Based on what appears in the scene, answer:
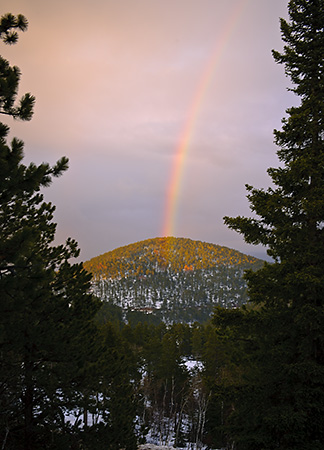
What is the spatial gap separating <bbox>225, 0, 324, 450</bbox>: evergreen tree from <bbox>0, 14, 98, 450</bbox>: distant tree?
4.51 metres

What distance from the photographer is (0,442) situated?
6.51 meters

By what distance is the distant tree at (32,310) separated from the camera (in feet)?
13.0

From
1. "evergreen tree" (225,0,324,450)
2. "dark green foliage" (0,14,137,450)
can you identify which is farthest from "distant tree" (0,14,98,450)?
"evergreen tree" (225,0,324,450)

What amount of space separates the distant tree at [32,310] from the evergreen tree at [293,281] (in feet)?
14.8

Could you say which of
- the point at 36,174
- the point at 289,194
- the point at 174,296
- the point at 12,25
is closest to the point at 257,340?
the point at 289,194

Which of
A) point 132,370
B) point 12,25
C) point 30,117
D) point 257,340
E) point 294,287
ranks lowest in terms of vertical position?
point 132,370

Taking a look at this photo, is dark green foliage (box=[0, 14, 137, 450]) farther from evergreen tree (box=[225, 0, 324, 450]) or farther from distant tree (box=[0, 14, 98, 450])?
evergreen tree (box=[225, 0, 324, 450])

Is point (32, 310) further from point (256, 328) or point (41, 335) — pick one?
point (256, 328)

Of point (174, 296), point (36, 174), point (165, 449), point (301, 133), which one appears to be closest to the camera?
point (36, 174)

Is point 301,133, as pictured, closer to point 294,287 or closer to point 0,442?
point 294,287

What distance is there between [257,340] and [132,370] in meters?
23.3

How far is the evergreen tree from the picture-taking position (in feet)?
18.5

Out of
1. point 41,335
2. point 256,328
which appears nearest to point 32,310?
point 41,335

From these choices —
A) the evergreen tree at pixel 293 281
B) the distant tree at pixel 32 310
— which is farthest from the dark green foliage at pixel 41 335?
the evergreen tree at pixel 293 281
